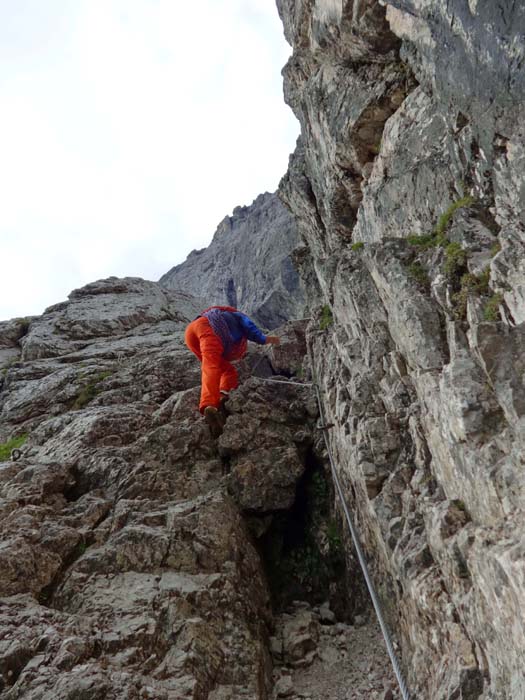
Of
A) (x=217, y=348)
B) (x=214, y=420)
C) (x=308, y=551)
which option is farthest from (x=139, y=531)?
(x=217, y=348)

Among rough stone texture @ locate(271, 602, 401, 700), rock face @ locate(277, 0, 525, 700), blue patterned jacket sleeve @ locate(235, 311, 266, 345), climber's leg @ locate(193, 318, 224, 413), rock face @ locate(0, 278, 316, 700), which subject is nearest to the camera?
rock face @ locate(277, 0, 525, 700)

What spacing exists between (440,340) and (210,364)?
19.8 feet

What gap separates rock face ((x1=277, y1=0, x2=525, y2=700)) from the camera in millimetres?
4848

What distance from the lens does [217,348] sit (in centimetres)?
1133

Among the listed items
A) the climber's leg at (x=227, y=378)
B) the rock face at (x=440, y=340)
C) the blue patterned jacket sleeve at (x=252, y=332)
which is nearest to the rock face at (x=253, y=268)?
the blue patterned jacket sleeve at (x=252, y=332)

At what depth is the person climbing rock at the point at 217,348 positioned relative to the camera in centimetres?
1075

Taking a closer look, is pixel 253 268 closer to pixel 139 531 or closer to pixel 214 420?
pixel 214 420

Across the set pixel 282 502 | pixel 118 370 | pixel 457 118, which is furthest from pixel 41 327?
pixel 457 118

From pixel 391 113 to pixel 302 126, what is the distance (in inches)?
220

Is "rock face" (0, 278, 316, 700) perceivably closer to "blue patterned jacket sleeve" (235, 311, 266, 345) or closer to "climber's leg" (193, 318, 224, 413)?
"climber's leg" (193, 318, 224, 413)

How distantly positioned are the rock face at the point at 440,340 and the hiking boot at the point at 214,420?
8.75ft

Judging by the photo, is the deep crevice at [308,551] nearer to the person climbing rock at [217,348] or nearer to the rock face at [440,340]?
the rock face at [440,340]

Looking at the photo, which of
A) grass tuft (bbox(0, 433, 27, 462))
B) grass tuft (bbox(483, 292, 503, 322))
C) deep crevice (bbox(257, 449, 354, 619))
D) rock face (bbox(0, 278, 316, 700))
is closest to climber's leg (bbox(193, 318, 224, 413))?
rock face (bbox(0, 278, 316, 700))

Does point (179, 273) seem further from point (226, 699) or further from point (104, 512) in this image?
point (226, 699)
